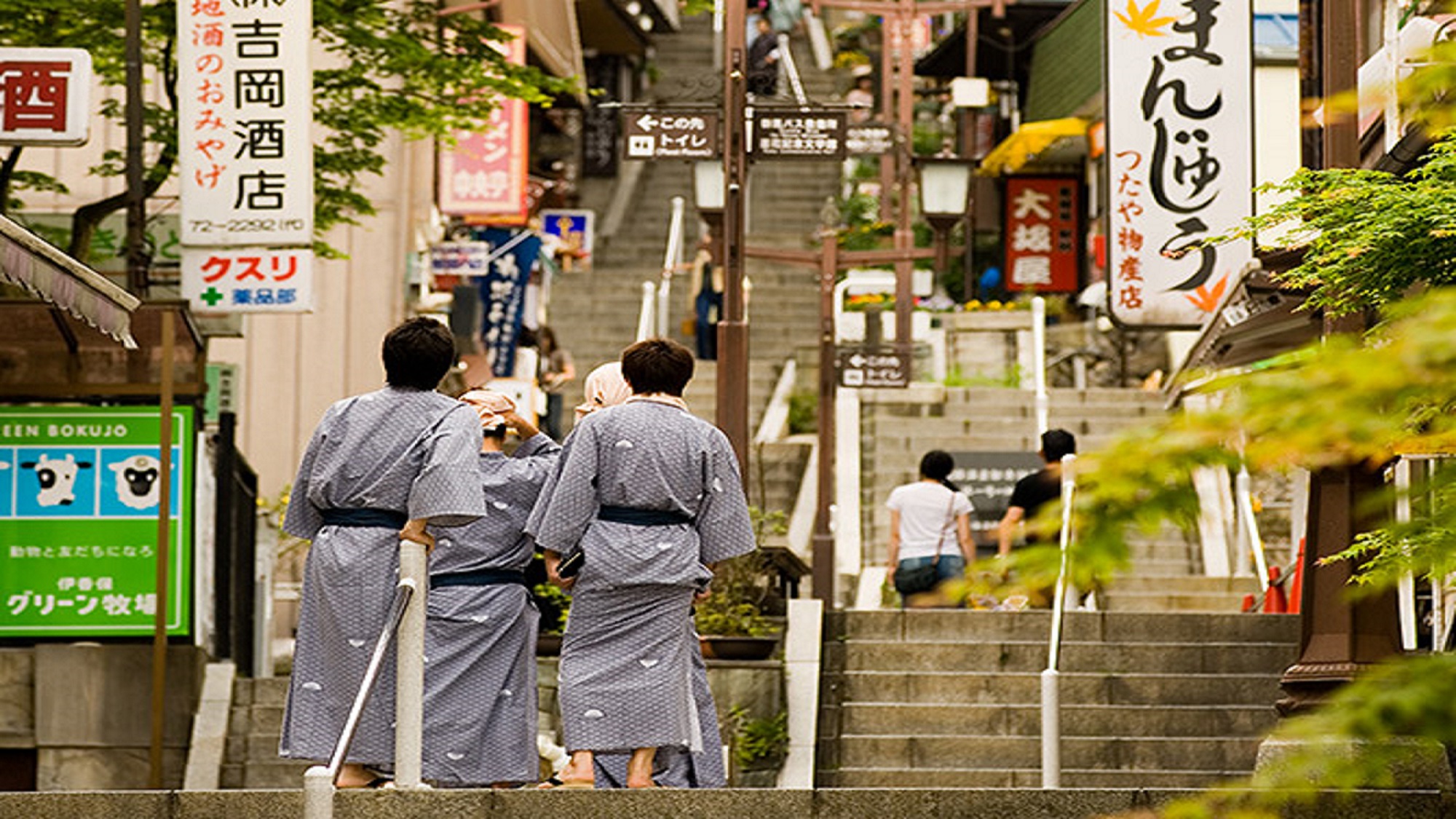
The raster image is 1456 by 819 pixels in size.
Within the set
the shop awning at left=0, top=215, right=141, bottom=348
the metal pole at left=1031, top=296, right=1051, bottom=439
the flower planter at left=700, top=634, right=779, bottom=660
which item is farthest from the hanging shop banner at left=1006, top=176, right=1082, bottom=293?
the shop awning at left=0, top=215, right=141, bottom=348

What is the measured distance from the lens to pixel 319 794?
7570 mm

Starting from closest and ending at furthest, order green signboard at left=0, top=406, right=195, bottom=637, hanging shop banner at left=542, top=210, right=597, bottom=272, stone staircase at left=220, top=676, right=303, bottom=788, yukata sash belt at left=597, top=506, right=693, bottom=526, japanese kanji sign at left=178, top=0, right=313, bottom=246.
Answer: yukata sash belt at left=597, top=506, right=693, bottom=526
green signboard at left=0, top=406, right=195, bottom=637
stone staircase at left=220, top=676, right=303, bottom=788
japanese kanji sign at left=178, top=0, right=313, bottom=246
hanging shop banner at left=542, top=210, right=597, bottom=272

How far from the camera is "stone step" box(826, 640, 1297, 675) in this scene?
15.2 metres

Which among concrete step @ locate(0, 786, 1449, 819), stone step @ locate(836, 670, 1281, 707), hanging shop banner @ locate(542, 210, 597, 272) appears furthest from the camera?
hanging shop banner @ locate(542, 210, 597, 272)

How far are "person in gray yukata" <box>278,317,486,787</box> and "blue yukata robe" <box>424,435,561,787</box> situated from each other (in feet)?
0.77

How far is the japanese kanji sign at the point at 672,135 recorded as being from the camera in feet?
50.6

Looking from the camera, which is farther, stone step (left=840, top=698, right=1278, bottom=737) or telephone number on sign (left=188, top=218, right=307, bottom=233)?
telephone number on sign (left=188, top=218, right=307, bottom=233)

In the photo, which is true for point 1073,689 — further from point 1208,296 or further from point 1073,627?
point 1208,296

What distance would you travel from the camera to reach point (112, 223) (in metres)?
20.3

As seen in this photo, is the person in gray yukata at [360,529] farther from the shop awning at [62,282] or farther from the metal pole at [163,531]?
the metal pole at [163,531]

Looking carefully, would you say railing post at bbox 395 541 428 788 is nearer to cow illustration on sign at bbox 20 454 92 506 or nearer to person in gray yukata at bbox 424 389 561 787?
person in gray yukata at bbox 424 389 561 787

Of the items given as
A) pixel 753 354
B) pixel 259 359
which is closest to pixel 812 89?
pixel 753 354

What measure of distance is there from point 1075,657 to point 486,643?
21.2 ft

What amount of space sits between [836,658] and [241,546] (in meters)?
3.63
